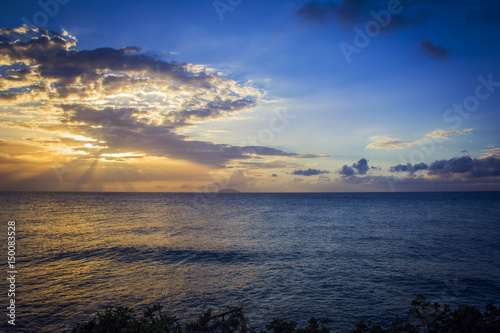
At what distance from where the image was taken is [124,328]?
9.09 metres

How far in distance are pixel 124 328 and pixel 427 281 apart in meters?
24.8

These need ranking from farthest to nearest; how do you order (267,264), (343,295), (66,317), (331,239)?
(331,239), (267,264), (343,295), (66,317)

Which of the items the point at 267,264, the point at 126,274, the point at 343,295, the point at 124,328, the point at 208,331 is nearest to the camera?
the point at 208,331

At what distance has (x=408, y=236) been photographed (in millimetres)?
45969

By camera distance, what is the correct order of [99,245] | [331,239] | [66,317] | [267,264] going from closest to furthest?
[66,317]
[267,264]
[99,245]
[331,239]

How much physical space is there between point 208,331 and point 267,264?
854 inches

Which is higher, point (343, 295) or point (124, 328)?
point (124, 328)

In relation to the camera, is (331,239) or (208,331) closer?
(208,331)

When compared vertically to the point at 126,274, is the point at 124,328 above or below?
above

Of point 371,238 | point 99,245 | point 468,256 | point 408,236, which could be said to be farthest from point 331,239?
point 99,245

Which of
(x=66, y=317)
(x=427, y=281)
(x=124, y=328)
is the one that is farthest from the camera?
(x=427, y=281)

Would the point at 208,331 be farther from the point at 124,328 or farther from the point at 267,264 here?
the point at 267,264

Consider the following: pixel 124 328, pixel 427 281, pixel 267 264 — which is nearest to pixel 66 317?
pixel 124 328

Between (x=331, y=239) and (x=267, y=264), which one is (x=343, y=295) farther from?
(x=331, y=239)
